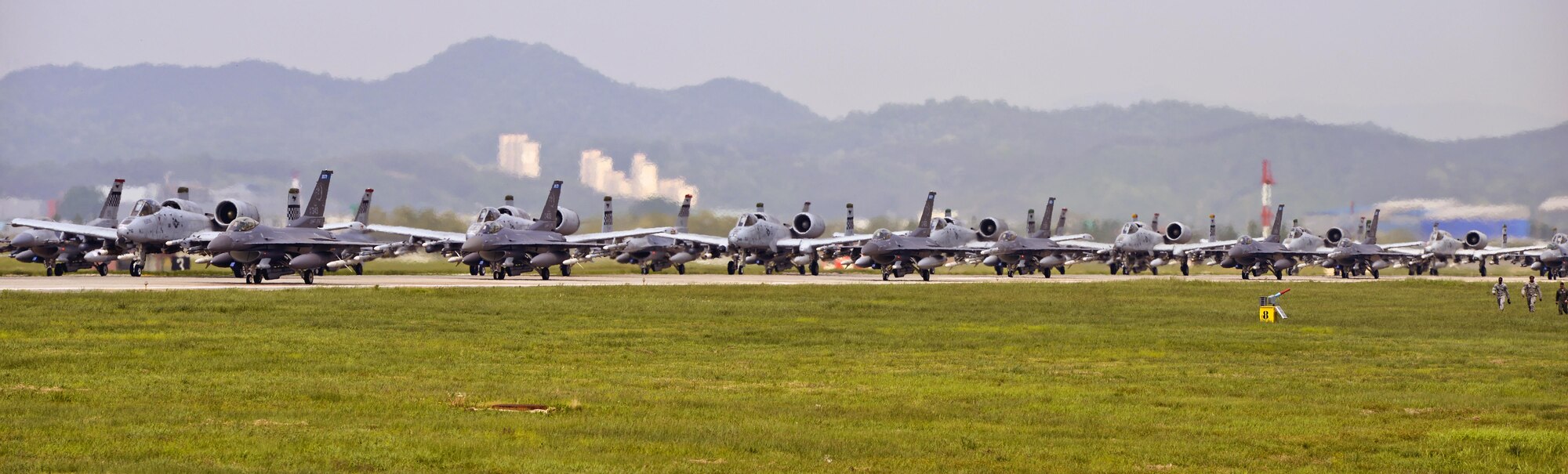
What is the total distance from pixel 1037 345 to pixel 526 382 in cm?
1226

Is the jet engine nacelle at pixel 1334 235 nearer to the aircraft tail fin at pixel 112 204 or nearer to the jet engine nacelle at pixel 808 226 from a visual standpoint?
the jet engine nacelle at pixel 808 226

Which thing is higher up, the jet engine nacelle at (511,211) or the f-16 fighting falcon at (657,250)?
the jet engine nacelle at (511,211)

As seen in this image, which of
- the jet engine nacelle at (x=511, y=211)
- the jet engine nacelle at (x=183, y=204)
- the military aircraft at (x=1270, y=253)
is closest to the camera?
the jet engine nacelle at (x=183, y=204)

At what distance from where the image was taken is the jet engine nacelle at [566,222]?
77.5m

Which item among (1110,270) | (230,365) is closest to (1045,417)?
(230,365)

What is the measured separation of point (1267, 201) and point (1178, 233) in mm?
8906

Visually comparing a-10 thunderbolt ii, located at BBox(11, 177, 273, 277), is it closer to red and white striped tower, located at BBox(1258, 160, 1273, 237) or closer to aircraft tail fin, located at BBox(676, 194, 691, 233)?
aircraft tail fin, located at BBox(676, 194, 691, 233)

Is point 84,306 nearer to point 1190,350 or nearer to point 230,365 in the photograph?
point 230,365

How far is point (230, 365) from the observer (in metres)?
21.7

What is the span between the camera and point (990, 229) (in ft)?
324

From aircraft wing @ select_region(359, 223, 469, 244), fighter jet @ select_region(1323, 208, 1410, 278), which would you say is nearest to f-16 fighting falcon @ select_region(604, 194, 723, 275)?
aircraft wing @ select_region(359, 223, 469, 244)

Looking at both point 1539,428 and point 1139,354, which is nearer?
point 1539,428

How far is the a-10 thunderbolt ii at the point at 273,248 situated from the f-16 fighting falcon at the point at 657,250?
2557 centimetres

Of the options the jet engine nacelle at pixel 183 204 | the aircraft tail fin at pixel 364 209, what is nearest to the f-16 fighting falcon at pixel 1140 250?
the aircraft tail fin at pixel 364 209
